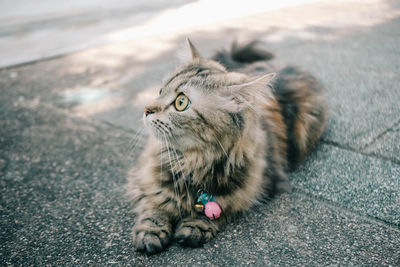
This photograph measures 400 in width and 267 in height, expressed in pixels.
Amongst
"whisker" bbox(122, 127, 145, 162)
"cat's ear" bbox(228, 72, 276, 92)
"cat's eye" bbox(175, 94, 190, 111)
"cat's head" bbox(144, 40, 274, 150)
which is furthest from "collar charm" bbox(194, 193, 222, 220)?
"whisker" bbox(122, 127, 145, 162)

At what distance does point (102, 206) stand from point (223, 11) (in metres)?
5.64

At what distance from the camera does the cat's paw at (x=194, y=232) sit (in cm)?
168

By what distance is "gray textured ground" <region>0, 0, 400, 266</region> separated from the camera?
168 centimetres

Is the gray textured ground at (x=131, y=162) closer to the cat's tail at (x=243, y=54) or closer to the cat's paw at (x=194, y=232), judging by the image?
the cat's paw at (x=194, y=232)

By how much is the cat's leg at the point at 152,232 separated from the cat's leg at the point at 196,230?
0.19ft

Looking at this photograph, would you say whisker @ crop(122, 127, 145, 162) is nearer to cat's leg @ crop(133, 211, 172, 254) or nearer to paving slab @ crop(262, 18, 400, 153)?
cat's leg @ crop(133, 211, 172, 254)

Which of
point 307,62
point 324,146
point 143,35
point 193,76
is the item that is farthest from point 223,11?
point 193,76

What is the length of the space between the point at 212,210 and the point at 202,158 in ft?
0.87

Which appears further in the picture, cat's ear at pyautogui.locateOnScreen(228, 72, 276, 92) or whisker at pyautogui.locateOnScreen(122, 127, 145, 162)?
whisker at pyautogui.locateOnScreen(122, 127, 145, 162)

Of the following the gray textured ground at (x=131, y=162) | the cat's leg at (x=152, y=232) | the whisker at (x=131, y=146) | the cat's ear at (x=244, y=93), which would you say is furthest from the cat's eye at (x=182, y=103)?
the whisker at (x=131, y=146)

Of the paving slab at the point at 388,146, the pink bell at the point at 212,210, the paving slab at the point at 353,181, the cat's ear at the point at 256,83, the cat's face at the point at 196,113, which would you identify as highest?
the cat's ear at the point at 256,83

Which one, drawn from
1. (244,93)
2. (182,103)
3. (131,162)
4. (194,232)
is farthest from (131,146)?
(244,93)

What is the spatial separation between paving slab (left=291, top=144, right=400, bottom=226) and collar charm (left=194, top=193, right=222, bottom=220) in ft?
2.03

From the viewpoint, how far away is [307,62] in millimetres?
4047
